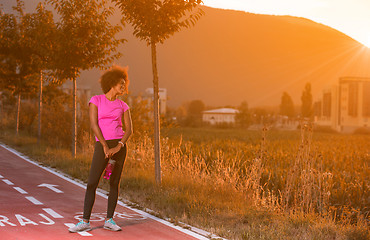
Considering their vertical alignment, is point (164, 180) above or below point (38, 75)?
below

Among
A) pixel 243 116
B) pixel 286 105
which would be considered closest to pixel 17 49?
pixel 243 116

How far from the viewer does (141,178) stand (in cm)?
1142

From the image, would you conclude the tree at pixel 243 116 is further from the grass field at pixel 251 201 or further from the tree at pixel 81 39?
the grass field at pixel 251 201

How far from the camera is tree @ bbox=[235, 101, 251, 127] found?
Result: 109 m

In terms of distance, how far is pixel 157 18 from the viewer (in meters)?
10.3

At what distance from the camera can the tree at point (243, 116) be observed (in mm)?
108887

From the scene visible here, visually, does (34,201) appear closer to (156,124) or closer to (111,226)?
(111,226)

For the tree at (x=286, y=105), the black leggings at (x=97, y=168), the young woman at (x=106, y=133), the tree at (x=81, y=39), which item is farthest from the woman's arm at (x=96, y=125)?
the tree at (x=286, y=105)

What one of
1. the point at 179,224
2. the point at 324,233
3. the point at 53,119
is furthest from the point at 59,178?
the point at 53,119

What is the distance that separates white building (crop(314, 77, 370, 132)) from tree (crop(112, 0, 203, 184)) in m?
90.9

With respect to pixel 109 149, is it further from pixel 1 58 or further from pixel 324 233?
pixel 1 58

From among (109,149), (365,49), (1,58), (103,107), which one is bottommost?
(109,149)

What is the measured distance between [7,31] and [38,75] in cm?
317

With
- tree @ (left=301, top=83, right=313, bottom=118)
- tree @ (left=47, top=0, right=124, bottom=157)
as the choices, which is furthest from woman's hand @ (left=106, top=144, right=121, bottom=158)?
tree @ (left=301, top=83, right=313, bottom=118)
